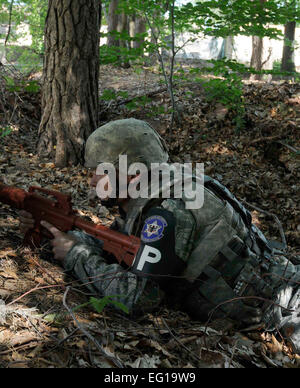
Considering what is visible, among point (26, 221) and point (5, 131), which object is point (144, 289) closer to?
point (26, 221)

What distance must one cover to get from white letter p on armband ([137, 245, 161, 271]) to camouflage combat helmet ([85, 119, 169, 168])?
2.56 ft

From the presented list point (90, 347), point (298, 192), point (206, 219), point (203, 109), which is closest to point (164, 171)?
point (206, 219)

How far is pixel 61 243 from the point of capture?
9.76ft

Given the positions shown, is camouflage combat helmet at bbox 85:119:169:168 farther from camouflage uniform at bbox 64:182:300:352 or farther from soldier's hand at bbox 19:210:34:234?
soldier's hand at bbox 19:210:34:234

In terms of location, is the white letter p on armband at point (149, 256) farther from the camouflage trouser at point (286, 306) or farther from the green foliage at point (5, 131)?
the green foliage at point (5, 131)

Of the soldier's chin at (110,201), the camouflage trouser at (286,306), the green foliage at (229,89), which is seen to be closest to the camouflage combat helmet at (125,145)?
the soldier's chin at (110,201)

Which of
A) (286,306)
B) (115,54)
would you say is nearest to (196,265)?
(286,306)

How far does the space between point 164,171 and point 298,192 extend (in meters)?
3.48

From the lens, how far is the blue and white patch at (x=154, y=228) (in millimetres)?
2369

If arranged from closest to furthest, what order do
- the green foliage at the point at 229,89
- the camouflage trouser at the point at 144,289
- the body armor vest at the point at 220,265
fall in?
1. the camouflage trouser at the point at 144,289
2. the body armor vest at the point at 220,265
3. the green foliage at the point at 229,89

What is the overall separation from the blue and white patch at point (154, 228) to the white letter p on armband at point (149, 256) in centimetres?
6

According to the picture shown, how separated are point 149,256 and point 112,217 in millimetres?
2132

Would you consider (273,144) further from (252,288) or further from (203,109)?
(252,288)

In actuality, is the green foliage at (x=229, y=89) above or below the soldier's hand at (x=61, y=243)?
above
